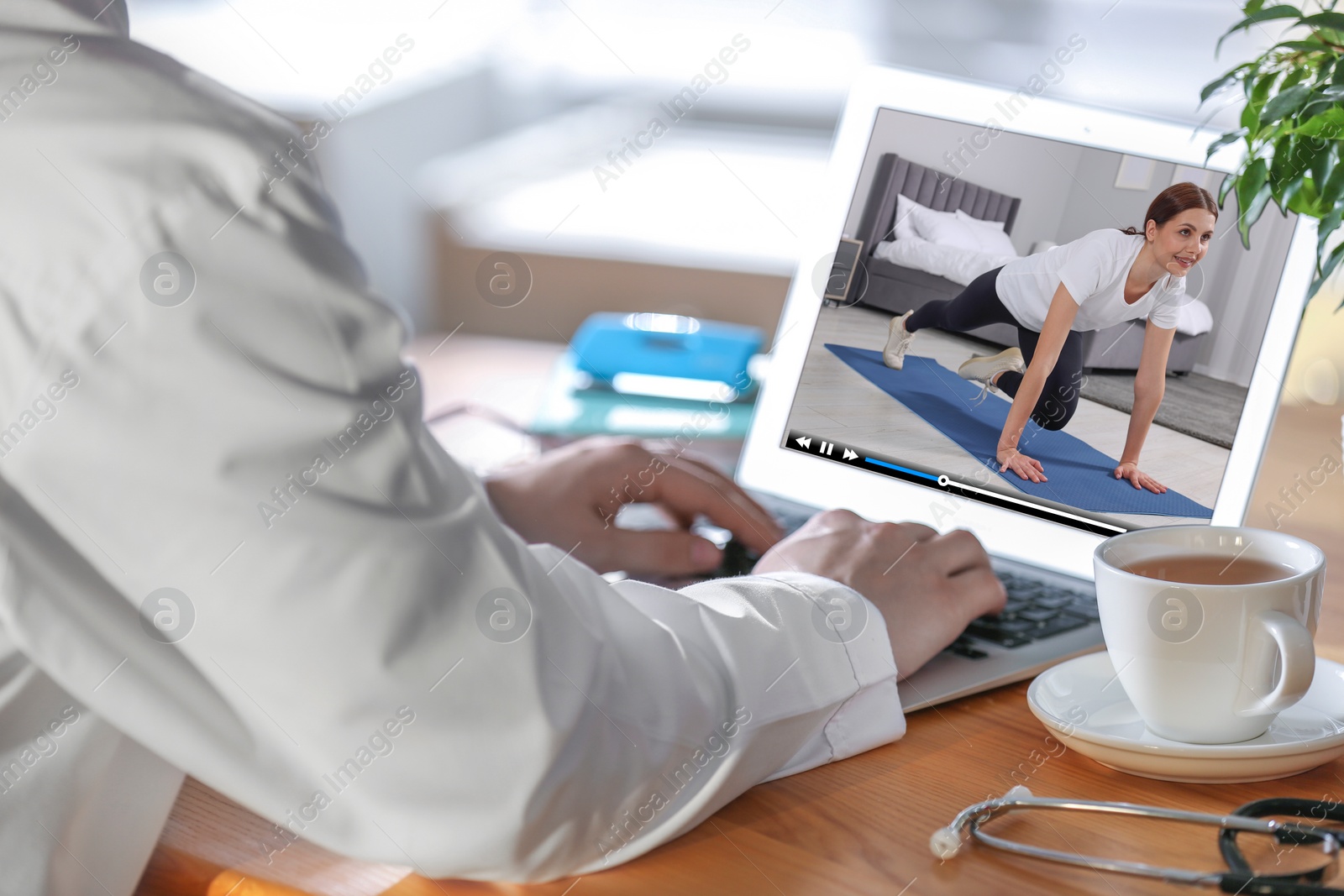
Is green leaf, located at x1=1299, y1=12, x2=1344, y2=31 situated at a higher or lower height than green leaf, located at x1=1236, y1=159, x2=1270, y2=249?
higher

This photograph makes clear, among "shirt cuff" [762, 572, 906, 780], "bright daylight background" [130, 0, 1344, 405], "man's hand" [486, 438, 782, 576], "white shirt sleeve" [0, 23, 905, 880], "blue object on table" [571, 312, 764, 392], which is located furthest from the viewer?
"bright daylight background" [130, 0, 1344, 405]

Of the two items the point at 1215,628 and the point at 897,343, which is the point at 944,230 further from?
the point at 1215,628

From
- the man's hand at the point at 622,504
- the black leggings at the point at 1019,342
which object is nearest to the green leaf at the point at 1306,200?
the black leggings at the point at 1019,342

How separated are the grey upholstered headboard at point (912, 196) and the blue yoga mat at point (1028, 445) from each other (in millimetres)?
84

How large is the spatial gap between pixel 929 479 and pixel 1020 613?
99mm

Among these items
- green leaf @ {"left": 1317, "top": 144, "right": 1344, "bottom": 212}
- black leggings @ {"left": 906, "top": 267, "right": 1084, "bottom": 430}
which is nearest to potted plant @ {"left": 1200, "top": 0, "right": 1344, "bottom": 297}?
green leaf @ {"left": 1317, "top": 144, "right": 1344, "bottom": 212}

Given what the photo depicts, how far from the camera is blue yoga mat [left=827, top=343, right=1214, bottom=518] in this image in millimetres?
563

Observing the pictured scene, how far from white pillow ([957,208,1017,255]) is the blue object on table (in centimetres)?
56

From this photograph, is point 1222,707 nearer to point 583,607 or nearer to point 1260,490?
point 583,607

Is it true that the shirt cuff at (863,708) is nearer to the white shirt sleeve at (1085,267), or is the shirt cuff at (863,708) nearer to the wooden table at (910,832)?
the wooden table at (910,832)

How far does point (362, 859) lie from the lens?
37cm

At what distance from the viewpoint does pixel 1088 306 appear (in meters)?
0.54

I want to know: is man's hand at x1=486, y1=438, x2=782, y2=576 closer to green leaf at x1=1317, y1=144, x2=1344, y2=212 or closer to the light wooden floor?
the light wooden floor

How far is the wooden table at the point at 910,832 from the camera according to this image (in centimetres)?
36
